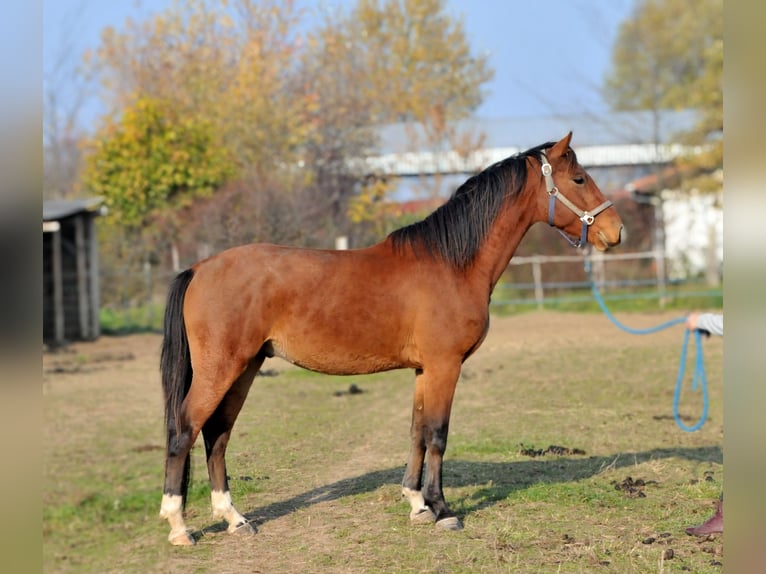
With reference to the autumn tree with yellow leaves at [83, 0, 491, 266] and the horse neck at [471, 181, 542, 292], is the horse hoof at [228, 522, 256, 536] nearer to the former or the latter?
the horse neck at [471, 181, 542, 292]

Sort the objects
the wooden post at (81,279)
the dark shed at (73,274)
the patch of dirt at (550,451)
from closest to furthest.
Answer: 1. the patch of dirt at (550,451)
2. the dark shed at (73,274)
3. the wooden post at (81,279)

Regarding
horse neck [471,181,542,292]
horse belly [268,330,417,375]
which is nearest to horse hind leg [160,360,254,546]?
horse belly [268,330,417,375]

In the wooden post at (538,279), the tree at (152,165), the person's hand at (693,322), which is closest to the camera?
the person's hand at (693,322)

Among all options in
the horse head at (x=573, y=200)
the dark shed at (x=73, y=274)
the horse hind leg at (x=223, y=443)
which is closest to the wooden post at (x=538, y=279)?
the dark shed at (x=73, y=274)

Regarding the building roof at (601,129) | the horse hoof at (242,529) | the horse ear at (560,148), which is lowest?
the horse hoof at (242,529)

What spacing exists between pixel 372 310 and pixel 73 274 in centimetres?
1471

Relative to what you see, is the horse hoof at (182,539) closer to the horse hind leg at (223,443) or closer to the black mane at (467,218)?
the horse hind leg at (223,443)

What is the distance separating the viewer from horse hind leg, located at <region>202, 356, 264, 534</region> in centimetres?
462

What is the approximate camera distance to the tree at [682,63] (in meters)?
23.5

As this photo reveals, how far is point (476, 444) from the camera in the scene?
7023 millimetres

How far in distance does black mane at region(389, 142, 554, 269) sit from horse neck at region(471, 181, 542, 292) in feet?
0.15

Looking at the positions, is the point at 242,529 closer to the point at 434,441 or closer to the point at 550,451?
the point at 434,441

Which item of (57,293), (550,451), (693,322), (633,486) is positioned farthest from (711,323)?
(57,293)

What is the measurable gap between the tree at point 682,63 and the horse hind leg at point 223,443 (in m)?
21.3
